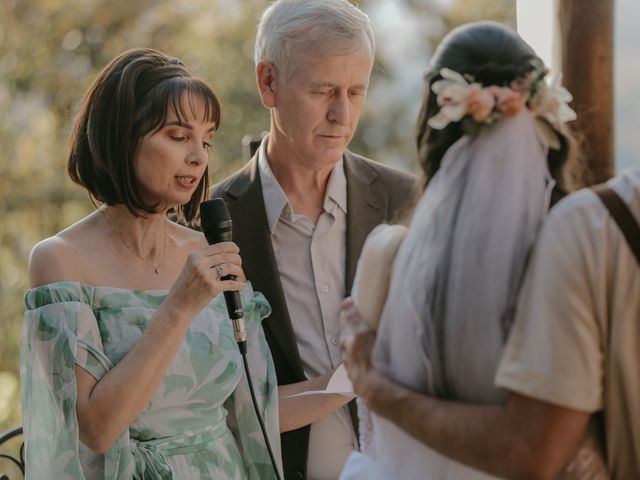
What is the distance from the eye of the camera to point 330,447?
2.82m

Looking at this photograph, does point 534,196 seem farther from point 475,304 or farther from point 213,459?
point 213,459

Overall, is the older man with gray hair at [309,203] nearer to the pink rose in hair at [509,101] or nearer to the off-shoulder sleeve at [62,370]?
the off-shoulder sleeve at [62,370]

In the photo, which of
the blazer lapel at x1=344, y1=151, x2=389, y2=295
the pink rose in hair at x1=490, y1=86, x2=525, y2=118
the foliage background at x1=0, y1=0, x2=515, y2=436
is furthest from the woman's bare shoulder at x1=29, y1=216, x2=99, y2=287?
the foliage background at x1=0, y1=0, x2=515, y2=436

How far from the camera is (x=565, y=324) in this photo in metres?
1.42

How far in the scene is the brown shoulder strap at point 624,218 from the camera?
4.64 feet

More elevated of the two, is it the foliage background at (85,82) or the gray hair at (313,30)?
the gray hair at (313,30)

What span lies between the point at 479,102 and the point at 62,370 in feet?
4.11

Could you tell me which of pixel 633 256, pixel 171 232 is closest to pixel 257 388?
pixel 171 232

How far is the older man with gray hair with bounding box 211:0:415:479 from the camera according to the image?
2816 mm

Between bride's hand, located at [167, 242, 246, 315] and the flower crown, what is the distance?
857 mm

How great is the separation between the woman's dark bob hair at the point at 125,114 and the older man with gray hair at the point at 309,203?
439 millimetres

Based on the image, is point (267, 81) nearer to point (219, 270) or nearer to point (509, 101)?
point (219, 270)

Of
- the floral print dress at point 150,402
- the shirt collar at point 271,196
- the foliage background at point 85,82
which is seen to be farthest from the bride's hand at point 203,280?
the foliage background at point 85,82

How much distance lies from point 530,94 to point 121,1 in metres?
11.2
